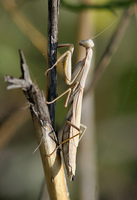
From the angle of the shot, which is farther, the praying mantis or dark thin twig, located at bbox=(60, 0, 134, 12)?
dark thin twig, located at bbox=(60, 0, 134, 12)

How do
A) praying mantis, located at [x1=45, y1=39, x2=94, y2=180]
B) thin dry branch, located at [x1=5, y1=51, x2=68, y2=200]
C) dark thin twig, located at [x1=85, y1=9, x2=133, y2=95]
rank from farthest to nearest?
1. dark thin twig, located at [x1=85, y1=9, x2=133, y2=95]
2. praying mantis, located at [x1=45, y1=39, x2=94, y2=180]
3. thin dry branch, located at [x1=5, y1=51, x2=68, y2=200]

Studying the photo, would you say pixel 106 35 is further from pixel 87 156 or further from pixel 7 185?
pixel 7 185

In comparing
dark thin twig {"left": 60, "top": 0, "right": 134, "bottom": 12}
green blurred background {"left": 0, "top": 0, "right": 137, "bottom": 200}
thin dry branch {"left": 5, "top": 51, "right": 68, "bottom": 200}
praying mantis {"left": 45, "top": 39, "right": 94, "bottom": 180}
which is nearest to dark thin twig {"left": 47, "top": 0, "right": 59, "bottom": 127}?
thin dry branch {"left": 5, "top": 51, "right": 68, "bottom": 200}

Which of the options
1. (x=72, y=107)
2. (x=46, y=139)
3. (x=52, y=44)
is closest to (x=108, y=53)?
(x=72, y=107)

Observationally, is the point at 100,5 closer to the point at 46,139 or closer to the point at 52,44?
the point at 52,44

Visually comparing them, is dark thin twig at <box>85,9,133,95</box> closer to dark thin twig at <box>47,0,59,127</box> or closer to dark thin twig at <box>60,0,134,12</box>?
dark thin twig at <box>60,0,134,12</box>

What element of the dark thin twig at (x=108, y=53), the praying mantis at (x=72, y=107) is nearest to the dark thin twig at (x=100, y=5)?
the dark thin twig at (x=108, y=53)
